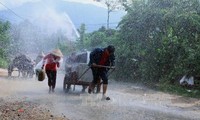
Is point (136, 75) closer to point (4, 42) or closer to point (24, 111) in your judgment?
point (24, 111)

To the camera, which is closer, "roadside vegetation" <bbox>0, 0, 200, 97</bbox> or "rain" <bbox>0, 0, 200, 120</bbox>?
"rain" <bbox>0, 0, 200, 120</bbox>

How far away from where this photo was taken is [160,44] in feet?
78.0

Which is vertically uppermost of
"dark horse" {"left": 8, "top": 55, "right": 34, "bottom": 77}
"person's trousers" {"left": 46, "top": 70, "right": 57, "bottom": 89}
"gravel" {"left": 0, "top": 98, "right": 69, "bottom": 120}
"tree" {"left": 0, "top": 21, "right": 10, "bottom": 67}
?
"tree" {"left": 0, "top": 21, "right": 10, "bottom": 67}

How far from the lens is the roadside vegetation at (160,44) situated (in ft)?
67.8

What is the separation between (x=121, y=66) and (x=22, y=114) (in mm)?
21024

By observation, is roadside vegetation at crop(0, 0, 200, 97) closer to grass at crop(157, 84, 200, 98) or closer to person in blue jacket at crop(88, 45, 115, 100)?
grass at crop(157, 84, 200, 98)

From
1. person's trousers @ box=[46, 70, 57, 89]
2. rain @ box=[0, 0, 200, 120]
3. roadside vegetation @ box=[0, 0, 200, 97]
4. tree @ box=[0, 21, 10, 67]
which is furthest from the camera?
tree @ box=[0, 21, 10, 67]

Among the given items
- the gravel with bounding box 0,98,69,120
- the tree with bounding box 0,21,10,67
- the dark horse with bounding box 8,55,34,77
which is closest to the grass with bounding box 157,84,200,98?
the dark horse with bounding box 8,55,34,77

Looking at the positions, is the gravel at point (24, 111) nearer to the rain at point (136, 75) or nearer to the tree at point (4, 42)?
the rain at point (136, 75)

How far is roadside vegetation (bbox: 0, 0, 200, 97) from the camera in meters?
20.7

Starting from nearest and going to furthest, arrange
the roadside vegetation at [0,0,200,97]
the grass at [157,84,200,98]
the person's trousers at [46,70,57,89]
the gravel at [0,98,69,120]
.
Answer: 1. the gravel at [0,98,69,120]
2. the person's trousers at [46,70,57,89]
3. the grass at [157,84,200,98]
4. the roadside vegetation at [0,0,200,97]

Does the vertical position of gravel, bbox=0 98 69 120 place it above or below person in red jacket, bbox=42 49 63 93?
below

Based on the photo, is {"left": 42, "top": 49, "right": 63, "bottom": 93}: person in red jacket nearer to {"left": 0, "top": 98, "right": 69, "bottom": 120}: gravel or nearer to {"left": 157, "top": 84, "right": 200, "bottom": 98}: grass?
{"left": 0, "top": 98, "right": 69, "bottom": 120}: gravel

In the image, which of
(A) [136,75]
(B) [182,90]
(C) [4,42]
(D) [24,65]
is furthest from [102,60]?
(C) [4,42]
